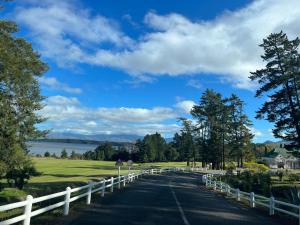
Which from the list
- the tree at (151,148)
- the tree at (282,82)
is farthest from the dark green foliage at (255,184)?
the tree at (151,148)

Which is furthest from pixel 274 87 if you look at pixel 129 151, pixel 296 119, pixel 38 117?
pixel 129 151

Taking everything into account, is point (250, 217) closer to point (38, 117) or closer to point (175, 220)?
point (175, 220)

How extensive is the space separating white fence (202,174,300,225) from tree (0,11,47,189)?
1645 cm

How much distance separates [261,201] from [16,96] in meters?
20.6

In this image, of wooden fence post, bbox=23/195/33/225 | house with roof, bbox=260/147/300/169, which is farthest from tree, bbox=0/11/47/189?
house with roof, bbox=260/147/300/169

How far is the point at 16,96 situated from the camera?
34125 millimetres

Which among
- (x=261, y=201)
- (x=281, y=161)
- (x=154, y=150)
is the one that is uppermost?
(x=154, y=150)

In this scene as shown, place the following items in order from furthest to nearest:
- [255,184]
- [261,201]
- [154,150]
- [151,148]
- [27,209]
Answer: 1. [154,150]
2. [151,148]
3. [255,184]
4. [261,201]
5. [27,209]

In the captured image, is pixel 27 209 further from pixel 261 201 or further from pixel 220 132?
pixel 220 132

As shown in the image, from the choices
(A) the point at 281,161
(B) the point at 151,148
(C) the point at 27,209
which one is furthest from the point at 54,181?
(B) the point at 151,148

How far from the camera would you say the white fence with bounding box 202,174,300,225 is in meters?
17.2

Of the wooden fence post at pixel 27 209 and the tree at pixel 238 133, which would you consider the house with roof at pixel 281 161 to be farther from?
the wooden fence post at pixel 27 209

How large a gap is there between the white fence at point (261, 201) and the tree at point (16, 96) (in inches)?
648

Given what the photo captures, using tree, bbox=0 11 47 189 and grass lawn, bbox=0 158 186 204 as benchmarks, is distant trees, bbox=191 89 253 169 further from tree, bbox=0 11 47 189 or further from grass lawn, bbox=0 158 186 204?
tree, bbox=0 11 47 189
